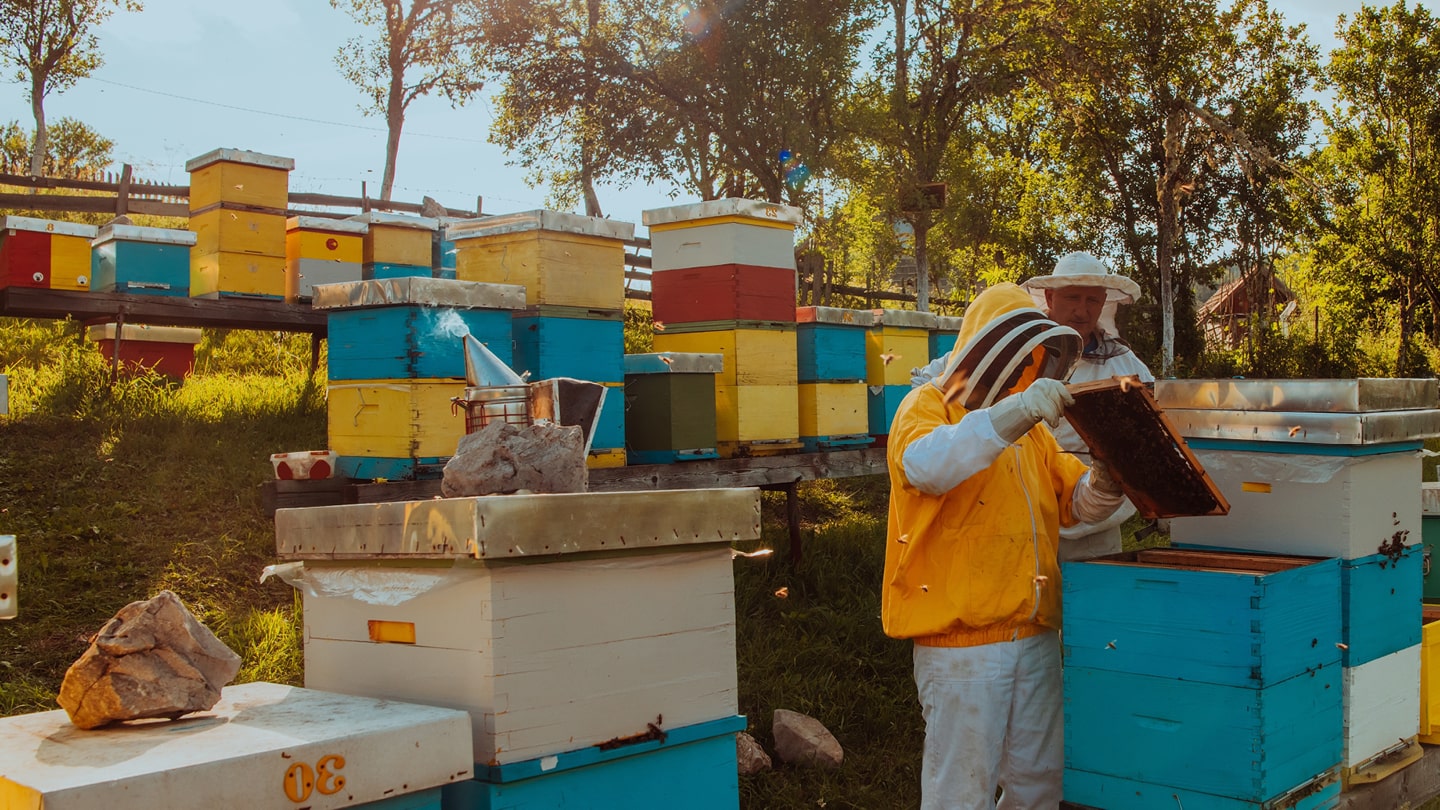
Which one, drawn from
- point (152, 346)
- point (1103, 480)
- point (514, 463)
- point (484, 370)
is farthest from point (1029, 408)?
point (152, 346)

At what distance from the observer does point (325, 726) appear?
1.88 meters

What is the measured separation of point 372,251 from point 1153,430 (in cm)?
637

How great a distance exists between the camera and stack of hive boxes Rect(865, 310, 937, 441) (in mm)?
7105

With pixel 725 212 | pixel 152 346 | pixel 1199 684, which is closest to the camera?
pixel 1199 684

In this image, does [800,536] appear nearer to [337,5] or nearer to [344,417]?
[344,417]

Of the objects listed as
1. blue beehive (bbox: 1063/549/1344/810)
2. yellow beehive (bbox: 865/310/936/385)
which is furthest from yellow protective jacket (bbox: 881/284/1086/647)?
yellow beehive (bbox: 865/310/936/385)

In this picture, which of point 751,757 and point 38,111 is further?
point 38,111

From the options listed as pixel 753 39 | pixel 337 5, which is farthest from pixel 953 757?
pixel 337 5

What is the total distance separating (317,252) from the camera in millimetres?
7930

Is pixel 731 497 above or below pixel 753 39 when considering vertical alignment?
below

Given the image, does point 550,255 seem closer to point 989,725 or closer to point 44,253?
point 989,725

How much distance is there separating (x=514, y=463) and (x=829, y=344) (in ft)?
14.1

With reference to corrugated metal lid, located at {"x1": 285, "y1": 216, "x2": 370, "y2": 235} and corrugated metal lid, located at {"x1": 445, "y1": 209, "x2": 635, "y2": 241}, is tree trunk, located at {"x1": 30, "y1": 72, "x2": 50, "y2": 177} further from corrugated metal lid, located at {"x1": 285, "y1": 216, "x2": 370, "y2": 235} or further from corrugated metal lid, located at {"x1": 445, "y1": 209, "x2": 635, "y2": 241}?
corrugated metal lid, located at {"x1": 445, "y1": 209, "x2": 635, "y2": 241}

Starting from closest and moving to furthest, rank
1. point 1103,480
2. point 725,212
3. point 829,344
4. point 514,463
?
1. point 514,463
2. point 1103,480
3. point 725,212
4. point 829,344
